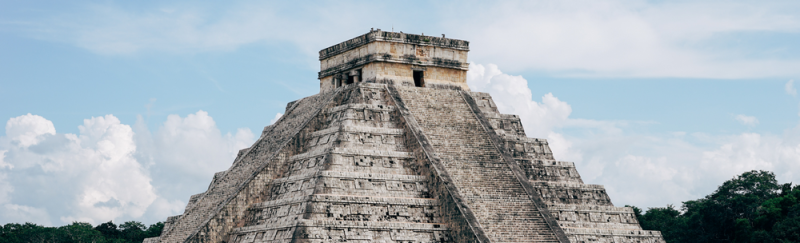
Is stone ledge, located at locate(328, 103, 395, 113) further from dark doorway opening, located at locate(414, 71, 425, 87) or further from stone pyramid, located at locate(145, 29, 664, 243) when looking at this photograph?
dark doorway opening, located at locate(414, 71, 425, 87)

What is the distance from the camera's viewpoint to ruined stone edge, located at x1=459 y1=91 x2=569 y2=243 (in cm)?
1780

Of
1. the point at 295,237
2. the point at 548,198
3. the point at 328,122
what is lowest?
the point at 295,237

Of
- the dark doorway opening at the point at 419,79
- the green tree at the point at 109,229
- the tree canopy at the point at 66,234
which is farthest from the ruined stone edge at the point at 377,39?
the green tree at the point at 109,229

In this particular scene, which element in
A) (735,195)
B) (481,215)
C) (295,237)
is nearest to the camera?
(295,237)

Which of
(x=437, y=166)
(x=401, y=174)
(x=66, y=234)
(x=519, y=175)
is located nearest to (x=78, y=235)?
(x=66, y=234)

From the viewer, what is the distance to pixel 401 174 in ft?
60.5

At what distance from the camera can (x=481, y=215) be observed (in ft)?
57.5

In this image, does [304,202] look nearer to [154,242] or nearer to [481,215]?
[481,215]

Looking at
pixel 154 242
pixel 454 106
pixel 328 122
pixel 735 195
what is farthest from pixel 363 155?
pixel 735 195

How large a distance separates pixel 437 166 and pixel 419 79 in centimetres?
474

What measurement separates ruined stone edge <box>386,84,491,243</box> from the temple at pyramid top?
75 cm

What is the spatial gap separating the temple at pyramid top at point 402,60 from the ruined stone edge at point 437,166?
75 cm

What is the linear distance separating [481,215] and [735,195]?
18.8 meters

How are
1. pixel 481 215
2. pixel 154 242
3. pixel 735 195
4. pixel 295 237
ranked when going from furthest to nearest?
pixel 735 195
pixel 154 242
pixel 481 215
pixel 295 237
